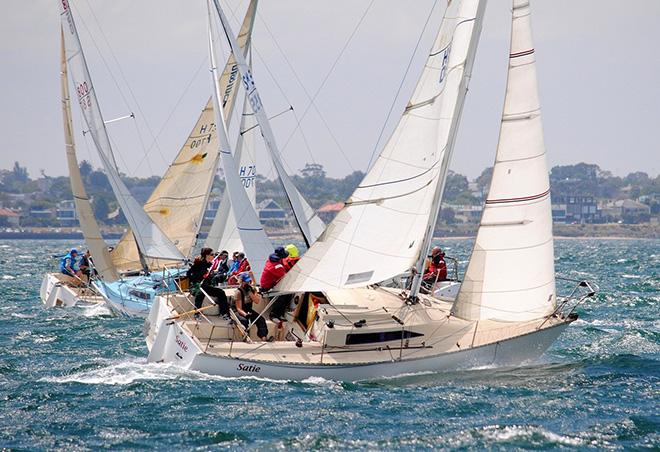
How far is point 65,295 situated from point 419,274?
13.4 m

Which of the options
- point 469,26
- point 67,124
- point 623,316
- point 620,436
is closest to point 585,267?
point 623,316

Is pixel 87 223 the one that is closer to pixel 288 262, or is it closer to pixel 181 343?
pixel 288 262

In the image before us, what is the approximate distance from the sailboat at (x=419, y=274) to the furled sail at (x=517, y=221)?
0.05 feet

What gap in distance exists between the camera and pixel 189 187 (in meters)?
29.0

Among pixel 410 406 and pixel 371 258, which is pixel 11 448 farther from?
pixel 371 258

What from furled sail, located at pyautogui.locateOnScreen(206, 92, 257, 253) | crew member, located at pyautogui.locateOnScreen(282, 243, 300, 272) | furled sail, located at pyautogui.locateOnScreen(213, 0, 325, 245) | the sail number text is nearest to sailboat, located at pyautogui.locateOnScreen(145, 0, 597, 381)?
crew member, located at pyautogui.locateOnScreen(282, 243, 300, 272)

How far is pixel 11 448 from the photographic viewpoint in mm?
12008

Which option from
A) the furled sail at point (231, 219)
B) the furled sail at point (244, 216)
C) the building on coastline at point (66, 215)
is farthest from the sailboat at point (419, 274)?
the building on coastline at point (66, 215)

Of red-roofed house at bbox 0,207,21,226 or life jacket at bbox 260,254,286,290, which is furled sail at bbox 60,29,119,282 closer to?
life jacket at bbox 260,254,286,290

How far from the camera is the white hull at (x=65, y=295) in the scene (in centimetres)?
2750

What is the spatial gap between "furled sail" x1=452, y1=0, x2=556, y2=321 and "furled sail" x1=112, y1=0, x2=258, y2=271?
513 inches

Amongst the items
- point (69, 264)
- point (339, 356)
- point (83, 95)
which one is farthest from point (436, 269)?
point (69, 264)

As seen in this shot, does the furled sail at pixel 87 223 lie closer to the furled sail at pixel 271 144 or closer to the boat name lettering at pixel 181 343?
the furled sail at pixel 271 144

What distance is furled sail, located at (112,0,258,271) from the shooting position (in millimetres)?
28750
